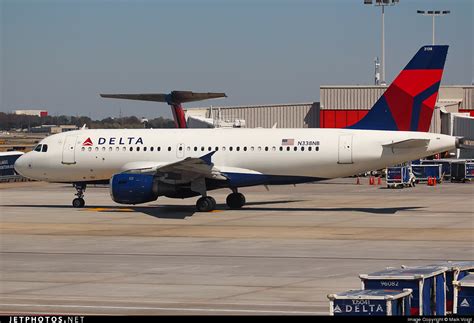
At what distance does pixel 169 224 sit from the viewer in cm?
3575

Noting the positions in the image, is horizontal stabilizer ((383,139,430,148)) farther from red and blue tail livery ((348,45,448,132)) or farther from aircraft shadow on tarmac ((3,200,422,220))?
aircraft shadow on tarmac ((3,200,422,220))

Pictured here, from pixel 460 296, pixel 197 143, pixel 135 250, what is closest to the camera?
pixel 460 296

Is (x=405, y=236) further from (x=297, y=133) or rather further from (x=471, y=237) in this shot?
(x=297, y=133)

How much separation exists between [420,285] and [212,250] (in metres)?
13.2

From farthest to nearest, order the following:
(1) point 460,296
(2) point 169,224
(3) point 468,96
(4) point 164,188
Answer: (3) point 468,96 → (4) point 164,188 → (2) point 169,224 → (1) point 460,296

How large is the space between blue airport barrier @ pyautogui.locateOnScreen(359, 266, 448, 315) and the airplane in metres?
22.7

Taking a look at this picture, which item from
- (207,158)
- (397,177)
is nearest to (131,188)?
(207,158)

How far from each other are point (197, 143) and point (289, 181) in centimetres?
447

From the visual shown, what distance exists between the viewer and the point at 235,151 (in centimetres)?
4131

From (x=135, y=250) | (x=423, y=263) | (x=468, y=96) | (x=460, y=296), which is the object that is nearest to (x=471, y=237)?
(x=423, y=263)

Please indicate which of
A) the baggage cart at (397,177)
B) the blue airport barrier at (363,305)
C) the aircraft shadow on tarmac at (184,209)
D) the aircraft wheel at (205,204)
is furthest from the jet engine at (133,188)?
the blue airport barrier at (363,305)

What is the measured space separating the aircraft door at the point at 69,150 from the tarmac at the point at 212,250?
85.1 inches

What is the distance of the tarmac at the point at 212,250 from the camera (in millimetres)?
19406

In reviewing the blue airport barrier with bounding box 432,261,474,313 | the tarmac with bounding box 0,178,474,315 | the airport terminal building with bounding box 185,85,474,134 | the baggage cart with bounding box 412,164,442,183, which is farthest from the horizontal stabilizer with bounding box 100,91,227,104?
the blue airport barrier with bounding box 432,261,474,313
